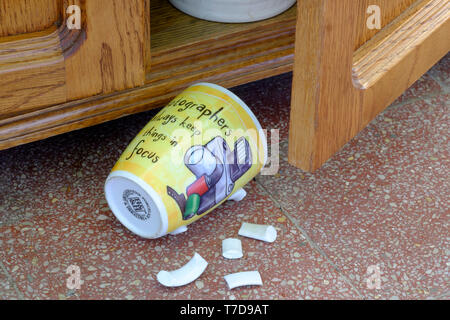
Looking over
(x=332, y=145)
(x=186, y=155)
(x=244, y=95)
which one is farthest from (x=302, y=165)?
(x=244, y=95)

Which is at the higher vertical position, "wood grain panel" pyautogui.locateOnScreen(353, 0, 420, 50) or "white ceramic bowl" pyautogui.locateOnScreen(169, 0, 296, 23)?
"wood grain panel" pyautogui.locateOnScreen(353, 0, 420, 50)

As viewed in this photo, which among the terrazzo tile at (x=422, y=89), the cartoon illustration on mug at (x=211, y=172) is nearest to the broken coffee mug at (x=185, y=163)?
the cartoon illustration on mug at (x=211, y=172)

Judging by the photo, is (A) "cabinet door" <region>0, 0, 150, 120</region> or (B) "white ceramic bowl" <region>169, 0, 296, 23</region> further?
(B) "white ceramic bowl" <region>169, 0, 296, 23</region>

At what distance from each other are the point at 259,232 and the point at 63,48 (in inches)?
14.8

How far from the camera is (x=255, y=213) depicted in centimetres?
99

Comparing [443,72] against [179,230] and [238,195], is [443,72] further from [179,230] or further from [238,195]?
[179,230]

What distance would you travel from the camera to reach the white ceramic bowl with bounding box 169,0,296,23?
104cm

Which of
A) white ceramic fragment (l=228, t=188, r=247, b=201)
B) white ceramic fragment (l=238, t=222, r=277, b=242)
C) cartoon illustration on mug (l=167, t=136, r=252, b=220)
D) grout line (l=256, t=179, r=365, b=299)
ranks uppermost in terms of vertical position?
cartoon illustration on mug (l=167, t=136, r=252, b=220)

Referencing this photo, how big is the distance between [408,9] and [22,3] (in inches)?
21.6

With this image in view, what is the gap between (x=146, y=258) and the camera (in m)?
0.90

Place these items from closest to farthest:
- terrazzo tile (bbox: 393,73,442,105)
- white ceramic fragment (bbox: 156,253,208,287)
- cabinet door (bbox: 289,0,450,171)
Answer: cabinet door (bbox: 289,0,450,171) → white ceramic fragment (bbox: 156,253,208,287) → terrazzo tile (bbox: 393,73,442,105)

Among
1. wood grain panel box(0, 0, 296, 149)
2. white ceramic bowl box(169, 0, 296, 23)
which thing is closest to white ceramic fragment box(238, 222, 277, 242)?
wood grain panel box(0, 0, 296, 149)

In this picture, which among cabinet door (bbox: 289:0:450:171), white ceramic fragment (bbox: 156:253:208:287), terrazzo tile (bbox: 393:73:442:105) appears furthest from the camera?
terrazzo tile (bbox: 393:73:442:105)

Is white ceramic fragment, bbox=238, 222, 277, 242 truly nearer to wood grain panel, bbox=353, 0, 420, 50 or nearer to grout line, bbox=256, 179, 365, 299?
grout line, bbox=256, 179, 365, 299
